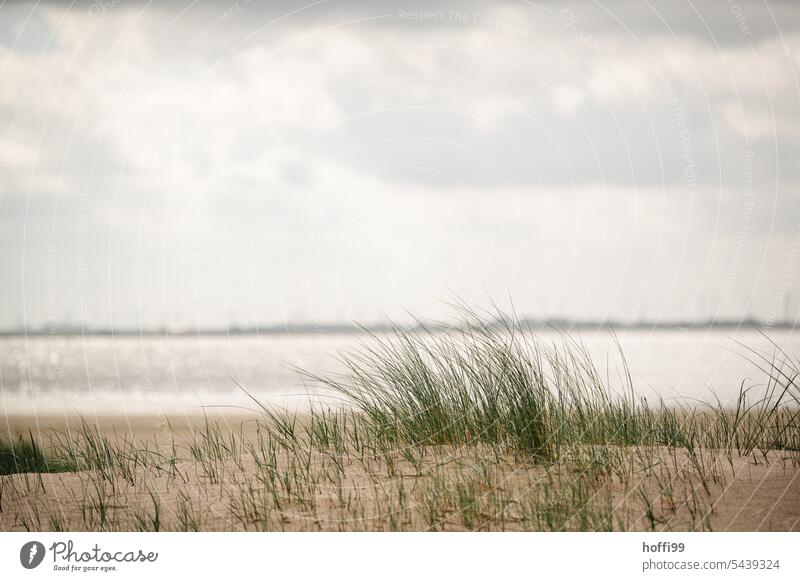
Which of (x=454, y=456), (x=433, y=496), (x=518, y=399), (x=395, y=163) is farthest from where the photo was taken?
(x=395, y=163)

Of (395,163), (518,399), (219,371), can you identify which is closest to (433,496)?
(518,399)

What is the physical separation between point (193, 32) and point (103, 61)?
23.5 inches

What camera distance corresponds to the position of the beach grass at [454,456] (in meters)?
3.09

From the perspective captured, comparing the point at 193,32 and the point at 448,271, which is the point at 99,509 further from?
the point at 193,32

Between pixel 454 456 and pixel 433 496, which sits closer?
pixel 433 496

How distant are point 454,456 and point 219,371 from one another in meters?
4.93

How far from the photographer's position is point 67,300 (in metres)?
4.53

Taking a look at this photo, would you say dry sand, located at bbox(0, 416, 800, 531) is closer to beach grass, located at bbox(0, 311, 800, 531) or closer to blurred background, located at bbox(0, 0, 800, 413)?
beach grass, located at bbox(0, 311, 800, 531)

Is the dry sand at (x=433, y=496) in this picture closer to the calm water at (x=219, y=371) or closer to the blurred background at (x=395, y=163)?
the calm water at (x=219, y=371)

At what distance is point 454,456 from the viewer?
3.42 m

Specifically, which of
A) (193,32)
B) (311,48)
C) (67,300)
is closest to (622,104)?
(311,48)

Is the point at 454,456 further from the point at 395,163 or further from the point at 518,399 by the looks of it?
the point at 395,163

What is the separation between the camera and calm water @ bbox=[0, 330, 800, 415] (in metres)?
4.25

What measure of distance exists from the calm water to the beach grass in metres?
0.24
